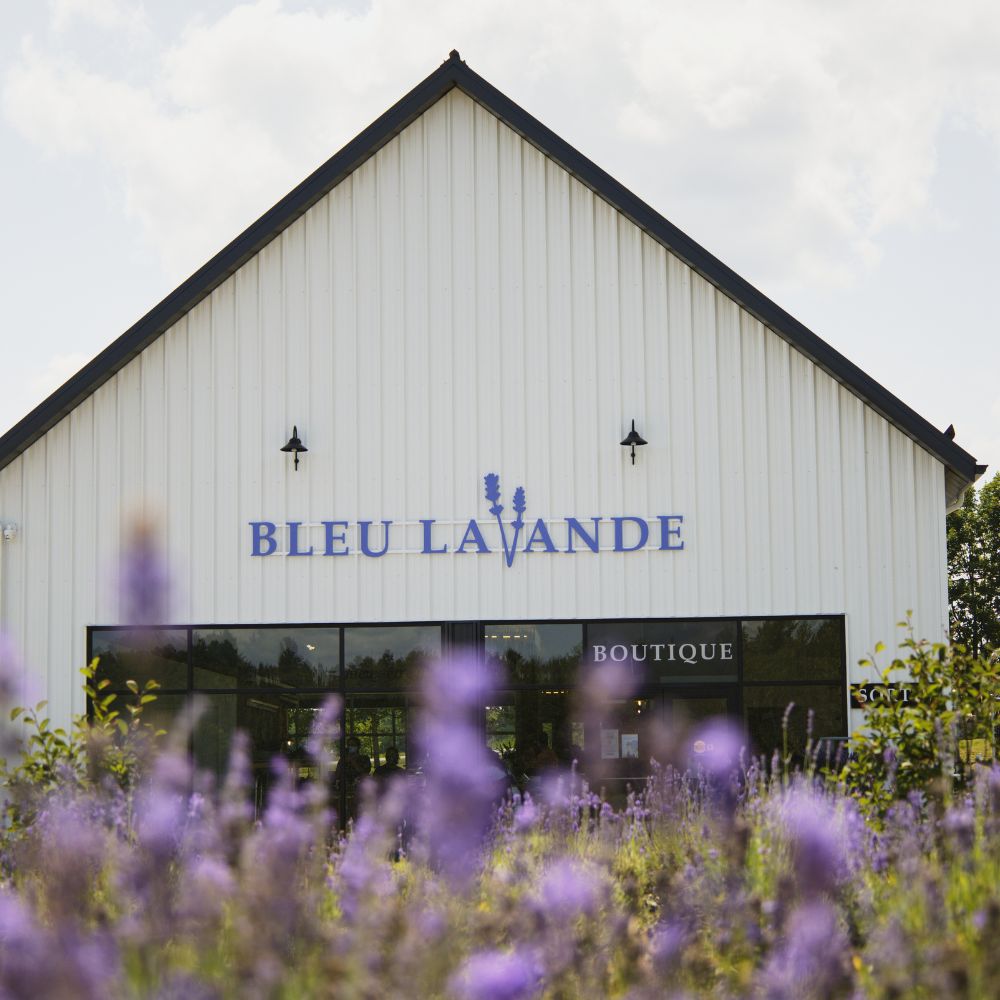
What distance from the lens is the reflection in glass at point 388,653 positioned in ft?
48.4

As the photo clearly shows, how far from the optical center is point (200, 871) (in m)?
4.41

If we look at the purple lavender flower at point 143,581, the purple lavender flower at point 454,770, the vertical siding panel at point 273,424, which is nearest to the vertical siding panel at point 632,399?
the vertical siding panel at point 273,424

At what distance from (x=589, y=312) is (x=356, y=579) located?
381cm

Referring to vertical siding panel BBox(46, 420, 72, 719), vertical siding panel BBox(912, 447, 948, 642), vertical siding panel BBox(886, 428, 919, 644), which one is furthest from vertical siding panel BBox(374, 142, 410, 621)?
vertical siding panel BBox(912, 447, 948, 642)

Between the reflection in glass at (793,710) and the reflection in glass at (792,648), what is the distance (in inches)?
4.9

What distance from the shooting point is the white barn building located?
14609mm

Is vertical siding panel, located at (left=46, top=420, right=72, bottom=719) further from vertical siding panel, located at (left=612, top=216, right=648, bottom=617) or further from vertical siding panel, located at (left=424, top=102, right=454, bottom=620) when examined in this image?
vertical siding panel, located at (left=612, top=216, right=648, bottom=617)

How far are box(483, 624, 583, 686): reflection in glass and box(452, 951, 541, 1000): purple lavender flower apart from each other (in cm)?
1022

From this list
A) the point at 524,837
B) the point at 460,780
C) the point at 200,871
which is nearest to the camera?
the point at 460,780

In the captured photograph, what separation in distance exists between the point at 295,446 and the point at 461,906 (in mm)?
10422

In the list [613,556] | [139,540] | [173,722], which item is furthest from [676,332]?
[139,540]

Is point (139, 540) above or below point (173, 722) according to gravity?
above

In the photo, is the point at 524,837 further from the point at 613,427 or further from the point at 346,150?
the point at 346,150

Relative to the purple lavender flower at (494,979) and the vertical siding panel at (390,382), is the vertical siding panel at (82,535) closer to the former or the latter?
the vertical siding panel at (390,382)
